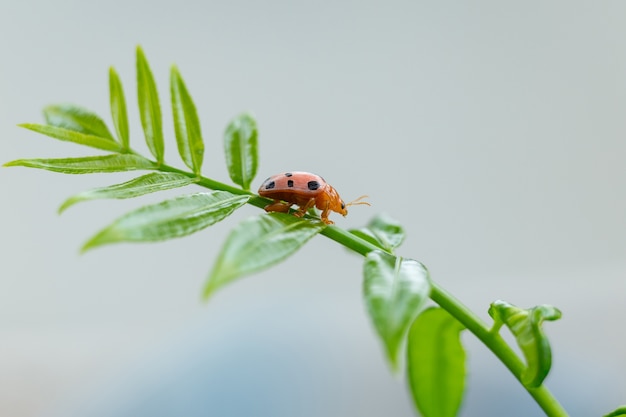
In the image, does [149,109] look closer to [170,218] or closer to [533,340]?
[170,218]

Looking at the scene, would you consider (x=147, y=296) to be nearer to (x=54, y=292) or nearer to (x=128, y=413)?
(x=54, y=292)

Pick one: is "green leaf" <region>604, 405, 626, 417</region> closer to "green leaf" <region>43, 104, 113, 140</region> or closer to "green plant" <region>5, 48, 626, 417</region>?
"green plant" <region>5, 48, 626, 417</region>

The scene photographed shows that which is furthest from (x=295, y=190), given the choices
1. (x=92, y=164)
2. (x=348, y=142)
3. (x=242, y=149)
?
(x=348, y=142)

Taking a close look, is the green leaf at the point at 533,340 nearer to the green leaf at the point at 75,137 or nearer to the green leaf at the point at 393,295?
the green leaf at the point at 393,295

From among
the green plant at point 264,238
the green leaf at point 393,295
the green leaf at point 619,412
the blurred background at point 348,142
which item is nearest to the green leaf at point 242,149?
the green plant at point 264,238

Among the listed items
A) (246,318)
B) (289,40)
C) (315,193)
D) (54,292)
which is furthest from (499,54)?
(315,193)
